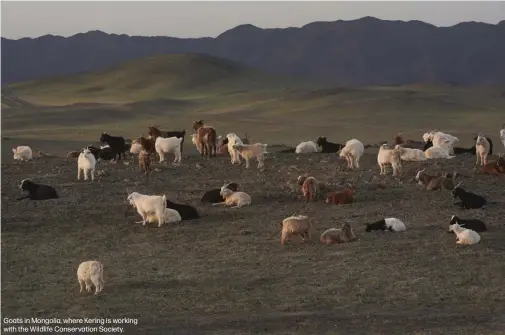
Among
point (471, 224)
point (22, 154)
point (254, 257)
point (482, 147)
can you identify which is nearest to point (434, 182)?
point (482, 147)

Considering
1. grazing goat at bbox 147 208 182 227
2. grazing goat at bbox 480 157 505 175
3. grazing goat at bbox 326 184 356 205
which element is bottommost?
grazing goat at bbox 147 208 182 227

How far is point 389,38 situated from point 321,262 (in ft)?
466

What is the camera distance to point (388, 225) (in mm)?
14531

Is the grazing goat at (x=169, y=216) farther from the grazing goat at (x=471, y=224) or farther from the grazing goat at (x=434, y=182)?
the grazing goat at (x=434, y=182)

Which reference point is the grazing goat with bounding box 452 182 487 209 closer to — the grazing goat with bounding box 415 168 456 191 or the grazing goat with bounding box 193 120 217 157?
the grazing goat with bounding box 415 168 456 191

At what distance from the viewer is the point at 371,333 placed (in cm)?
951

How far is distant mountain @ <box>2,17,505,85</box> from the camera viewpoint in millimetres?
132250

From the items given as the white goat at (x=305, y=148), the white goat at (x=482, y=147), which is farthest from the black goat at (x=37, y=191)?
the white goat at (x=482, y=147)

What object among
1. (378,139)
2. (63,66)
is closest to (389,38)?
(63,66)

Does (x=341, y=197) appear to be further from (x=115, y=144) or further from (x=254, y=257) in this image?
(x=115, y=144)

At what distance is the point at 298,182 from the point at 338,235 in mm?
4576

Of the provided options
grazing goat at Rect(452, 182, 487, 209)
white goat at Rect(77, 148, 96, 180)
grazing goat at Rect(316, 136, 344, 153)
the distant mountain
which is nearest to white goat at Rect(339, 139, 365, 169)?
grazing goat at Rect(316, 136, 344, 153)

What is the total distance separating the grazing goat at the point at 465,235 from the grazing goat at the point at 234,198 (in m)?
4.99

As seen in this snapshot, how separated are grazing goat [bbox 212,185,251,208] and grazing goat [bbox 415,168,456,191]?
12.7 ft
